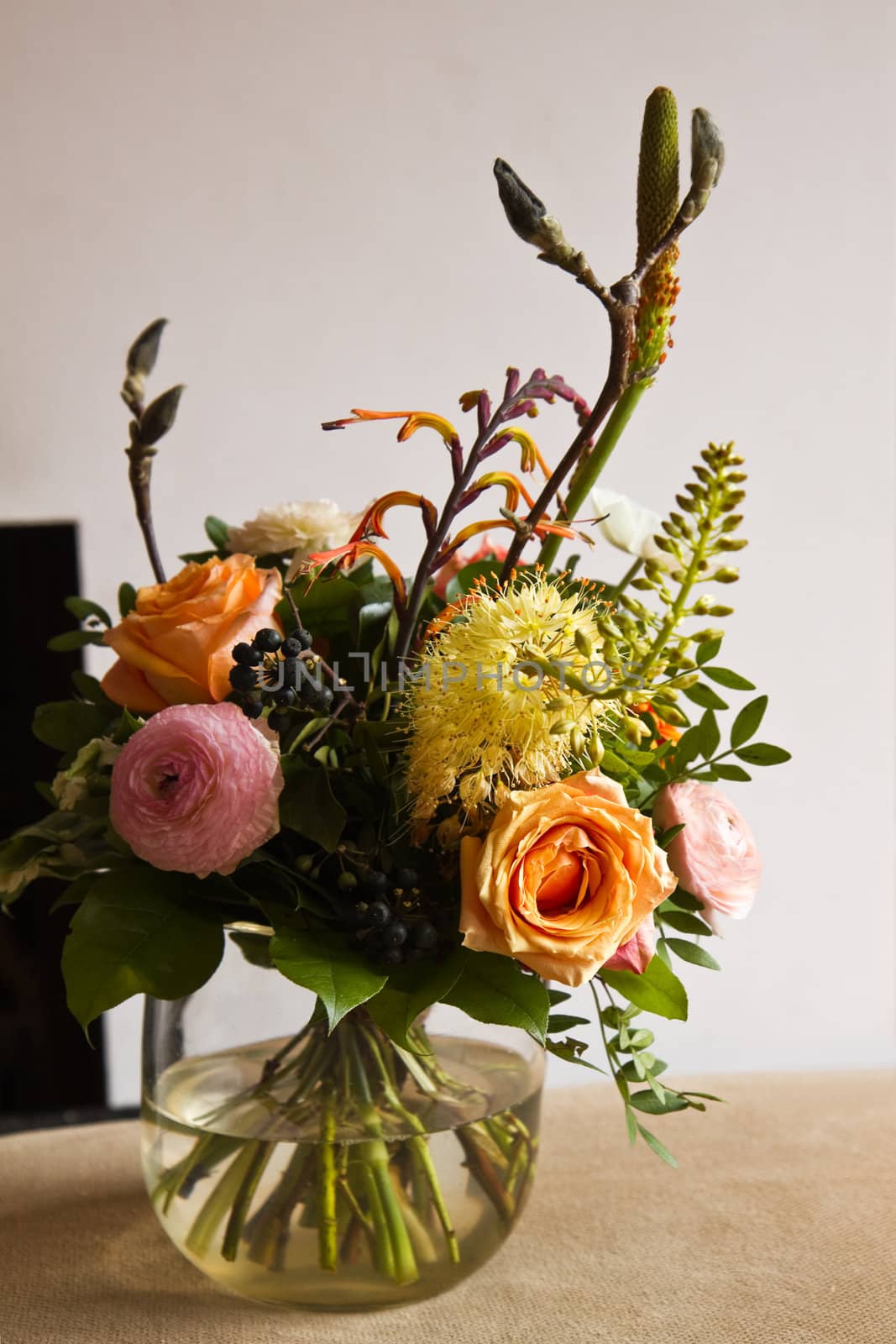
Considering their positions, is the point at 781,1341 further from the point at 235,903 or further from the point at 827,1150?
the point at 235,903

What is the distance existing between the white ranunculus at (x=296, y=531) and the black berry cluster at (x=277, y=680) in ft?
0.45

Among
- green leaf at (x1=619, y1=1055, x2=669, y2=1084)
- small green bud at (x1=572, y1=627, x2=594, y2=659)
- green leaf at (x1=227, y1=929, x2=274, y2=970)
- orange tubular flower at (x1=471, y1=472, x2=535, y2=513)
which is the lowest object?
green leaf at (x1=619, y1=1055, x2=669, y2=1084)

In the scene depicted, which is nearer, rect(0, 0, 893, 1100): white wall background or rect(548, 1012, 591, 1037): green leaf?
rect(548, 1012, 591, 1037): green leaf

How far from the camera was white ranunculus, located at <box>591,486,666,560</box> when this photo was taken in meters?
0.58

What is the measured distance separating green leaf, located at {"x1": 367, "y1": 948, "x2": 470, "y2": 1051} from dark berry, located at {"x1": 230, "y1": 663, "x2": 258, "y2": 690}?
15cm

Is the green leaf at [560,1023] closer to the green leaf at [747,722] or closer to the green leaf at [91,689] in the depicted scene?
the green leaf at [747,722]

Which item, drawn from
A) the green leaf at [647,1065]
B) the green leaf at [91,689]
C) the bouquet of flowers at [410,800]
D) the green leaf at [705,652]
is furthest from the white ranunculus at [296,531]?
the green leaf at [647,1065]

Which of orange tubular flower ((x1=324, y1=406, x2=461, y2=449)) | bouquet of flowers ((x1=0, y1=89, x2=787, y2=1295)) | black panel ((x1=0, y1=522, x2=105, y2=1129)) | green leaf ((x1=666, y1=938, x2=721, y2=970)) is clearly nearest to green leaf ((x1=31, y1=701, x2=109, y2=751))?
bouquet of flowers ((x1=0, y1=89, x2=787, y2=1295))

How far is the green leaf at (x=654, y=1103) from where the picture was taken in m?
0.56

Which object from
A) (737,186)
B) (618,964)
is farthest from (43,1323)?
(737,186)

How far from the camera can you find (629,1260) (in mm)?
648

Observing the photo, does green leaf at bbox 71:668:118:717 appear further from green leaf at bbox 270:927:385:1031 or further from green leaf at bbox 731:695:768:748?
green leaf at bbox 731:695:768:748

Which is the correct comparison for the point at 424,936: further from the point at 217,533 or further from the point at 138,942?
the point at 217,533

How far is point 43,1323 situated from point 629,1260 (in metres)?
0.32
